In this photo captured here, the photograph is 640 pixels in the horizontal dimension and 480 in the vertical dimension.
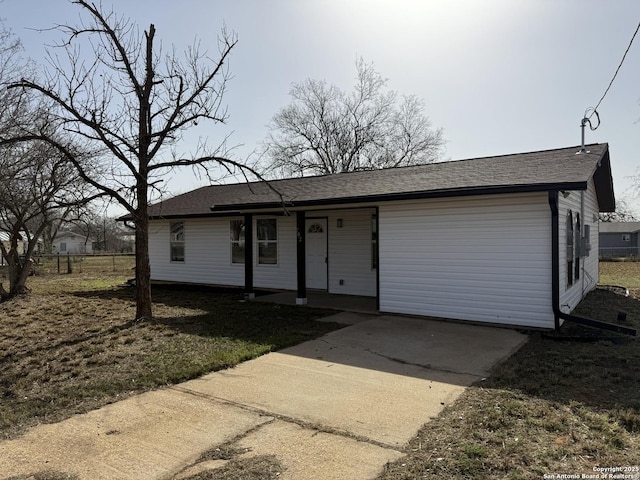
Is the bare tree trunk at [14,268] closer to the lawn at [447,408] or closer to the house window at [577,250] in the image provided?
the lawn at [447,408]

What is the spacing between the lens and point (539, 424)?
12.0 feet

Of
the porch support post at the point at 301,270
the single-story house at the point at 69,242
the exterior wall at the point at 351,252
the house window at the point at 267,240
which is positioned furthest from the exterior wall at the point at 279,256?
the single-story house at the point at 69,242

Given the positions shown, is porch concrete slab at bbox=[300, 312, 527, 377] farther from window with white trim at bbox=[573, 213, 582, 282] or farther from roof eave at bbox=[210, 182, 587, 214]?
window with white trim at bbox=[573, 213, 582, 282]

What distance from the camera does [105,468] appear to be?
9.96ft

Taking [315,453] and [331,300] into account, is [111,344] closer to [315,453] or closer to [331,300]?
[315,453]

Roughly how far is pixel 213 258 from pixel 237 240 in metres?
1.21

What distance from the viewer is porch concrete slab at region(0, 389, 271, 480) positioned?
3.04 m

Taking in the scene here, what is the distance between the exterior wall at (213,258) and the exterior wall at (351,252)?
127cm

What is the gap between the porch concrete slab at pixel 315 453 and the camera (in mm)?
2961

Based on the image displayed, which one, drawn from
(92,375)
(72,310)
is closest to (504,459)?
(92,375)

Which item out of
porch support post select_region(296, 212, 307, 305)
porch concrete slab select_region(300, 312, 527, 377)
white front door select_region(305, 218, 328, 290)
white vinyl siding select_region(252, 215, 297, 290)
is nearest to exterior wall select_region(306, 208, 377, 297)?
white front door select_region(305, 218, 328, 290)

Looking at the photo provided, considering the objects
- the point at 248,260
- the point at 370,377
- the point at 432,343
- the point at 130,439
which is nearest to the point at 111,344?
the point at 130,439

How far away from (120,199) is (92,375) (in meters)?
3.46

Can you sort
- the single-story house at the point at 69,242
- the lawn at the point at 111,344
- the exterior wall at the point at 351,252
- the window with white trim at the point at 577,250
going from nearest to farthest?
1. the lawn at the point at 111,344
2. the window with white trim at the point at 577,250
3. the exterior wall at the point at 351,252
4. the single-story house at the point at 69,242
